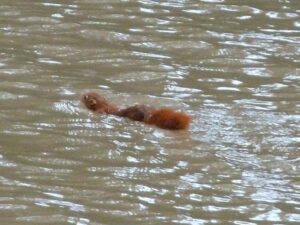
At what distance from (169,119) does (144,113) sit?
0.18m

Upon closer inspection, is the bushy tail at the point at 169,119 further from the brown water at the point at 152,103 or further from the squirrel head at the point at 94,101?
the squirrel head at the point at 94,101

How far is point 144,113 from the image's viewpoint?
6793 millimetres

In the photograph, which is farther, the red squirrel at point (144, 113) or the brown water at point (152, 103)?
the red squirrel at point (144, 113)

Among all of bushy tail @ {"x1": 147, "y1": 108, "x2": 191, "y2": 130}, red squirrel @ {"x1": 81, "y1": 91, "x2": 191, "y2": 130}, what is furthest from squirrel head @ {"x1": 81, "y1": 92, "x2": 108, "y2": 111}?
bushy tail @ {"x1": 147, "y1": 108, "x2": 191, "y2": 130}

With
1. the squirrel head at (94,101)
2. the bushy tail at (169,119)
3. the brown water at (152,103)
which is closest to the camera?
the brown water at (152,103)

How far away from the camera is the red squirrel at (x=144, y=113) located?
6.67m

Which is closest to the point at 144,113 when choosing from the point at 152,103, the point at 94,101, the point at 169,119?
the point at 169,119

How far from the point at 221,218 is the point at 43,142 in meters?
1.38

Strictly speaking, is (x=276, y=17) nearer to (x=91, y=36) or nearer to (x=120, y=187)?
(x=91, y=36)

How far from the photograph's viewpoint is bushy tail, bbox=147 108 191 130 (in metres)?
6.66

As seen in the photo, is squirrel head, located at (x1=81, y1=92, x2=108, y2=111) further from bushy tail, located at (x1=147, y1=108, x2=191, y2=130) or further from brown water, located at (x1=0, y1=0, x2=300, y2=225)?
bushy tail, located at (x1=147, y1=108, x2=191, y2=130)

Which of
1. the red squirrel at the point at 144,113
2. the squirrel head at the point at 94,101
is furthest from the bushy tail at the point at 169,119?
the squirrel head at the point at 94,101

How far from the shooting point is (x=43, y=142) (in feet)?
21.0

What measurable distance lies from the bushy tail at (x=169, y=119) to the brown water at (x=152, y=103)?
0.05m
